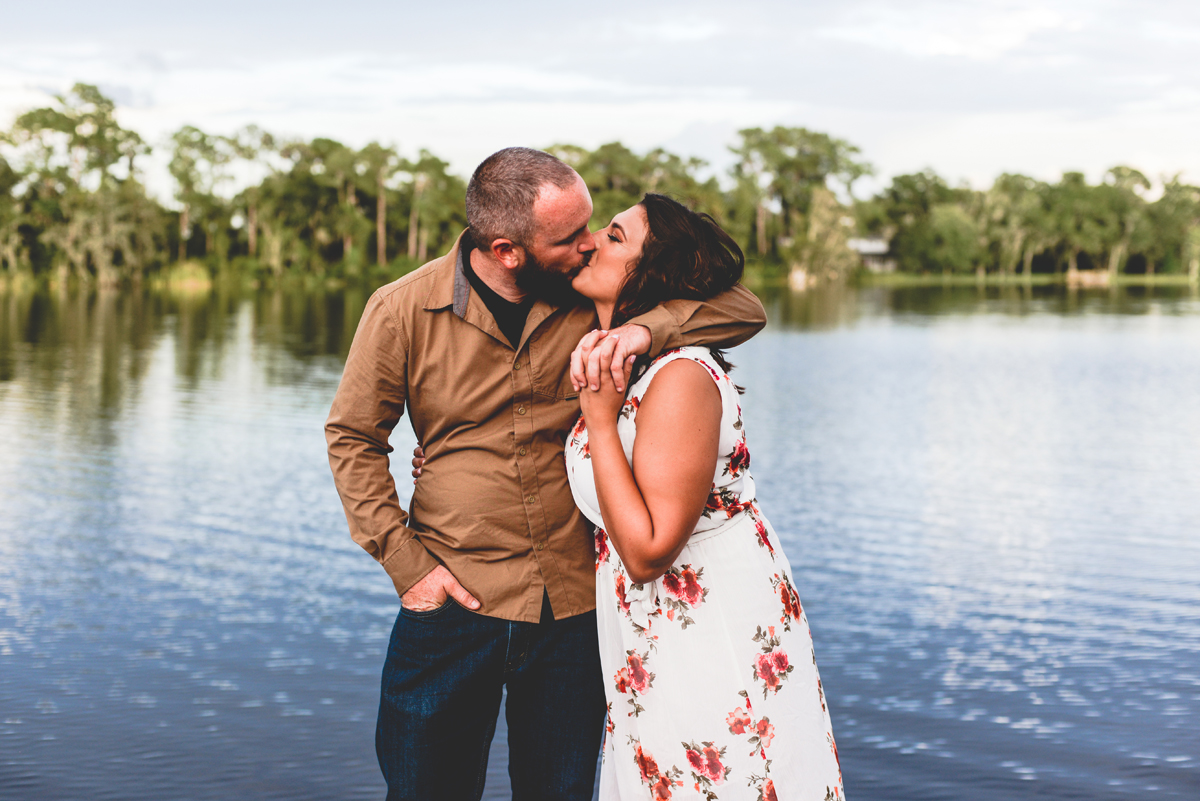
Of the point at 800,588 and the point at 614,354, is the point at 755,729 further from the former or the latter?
the point at 800,588

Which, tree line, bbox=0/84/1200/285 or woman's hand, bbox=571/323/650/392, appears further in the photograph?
tree line, bbox=0/84/1200/285

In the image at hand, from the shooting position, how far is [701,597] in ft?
7.85

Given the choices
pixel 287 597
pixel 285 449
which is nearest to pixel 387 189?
pixel 285 449

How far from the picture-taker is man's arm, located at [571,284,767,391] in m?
2.28

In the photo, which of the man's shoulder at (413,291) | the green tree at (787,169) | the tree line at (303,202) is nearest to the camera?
the man's shoulder at (413,291)

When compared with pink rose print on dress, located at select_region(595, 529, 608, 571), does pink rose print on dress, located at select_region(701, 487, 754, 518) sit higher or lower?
higher

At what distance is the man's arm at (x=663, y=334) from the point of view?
2275mm

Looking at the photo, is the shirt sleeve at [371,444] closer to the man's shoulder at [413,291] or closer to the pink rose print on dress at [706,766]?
the man's shoulder at [413,291]

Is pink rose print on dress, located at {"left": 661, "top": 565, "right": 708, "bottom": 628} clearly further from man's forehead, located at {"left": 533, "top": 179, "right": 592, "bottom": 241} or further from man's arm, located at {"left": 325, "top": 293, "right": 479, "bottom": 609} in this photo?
man's forehead, located at {"left": 533, "top": 179, "right": 592, "bottom": 241}

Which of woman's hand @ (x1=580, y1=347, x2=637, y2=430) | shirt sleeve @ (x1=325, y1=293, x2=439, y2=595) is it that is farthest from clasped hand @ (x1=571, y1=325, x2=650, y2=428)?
shirt sleeve @ (x1=325, y1=293, x2=439, y2=595)

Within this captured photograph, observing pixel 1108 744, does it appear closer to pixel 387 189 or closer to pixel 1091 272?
pixel 387 189

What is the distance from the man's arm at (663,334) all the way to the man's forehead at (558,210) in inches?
9.9

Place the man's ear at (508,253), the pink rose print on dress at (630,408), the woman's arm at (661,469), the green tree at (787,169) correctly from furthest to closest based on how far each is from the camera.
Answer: the green tree at (787,169) < the man's ear at (508,253) < the pink rose print on dress at (630,408) < the woman's arm at (661,469)

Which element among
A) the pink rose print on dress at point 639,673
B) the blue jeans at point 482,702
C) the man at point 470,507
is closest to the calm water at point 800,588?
the blue jeans at point 482,702
